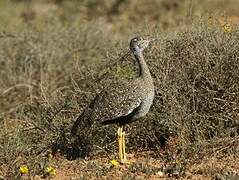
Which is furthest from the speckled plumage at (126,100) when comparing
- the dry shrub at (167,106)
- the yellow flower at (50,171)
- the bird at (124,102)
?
the yellow flower at (50,171)

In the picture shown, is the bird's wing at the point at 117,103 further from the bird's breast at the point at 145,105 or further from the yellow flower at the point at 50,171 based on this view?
the yellow flower at the point at 50,171

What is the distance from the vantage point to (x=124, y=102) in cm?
736

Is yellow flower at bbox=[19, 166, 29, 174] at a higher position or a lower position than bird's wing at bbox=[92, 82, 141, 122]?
lower

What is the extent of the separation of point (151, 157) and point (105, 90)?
947mm

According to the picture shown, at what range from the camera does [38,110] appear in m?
9.38

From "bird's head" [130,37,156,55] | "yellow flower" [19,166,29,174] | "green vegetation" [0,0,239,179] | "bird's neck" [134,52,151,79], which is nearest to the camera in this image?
"yellow flower" [19,166,29,174]

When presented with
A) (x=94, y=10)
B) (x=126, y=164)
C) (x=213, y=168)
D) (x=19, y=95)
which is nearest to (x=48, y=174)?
(x=126, y=164)

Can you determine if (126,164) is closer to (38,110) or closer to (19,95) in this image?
(38,110)

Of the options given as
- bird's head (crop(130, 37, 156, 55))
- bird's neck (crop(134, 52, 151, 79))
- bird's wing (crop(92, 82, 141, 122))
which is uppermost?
bird's head (crop(130, 37, 156, 55))

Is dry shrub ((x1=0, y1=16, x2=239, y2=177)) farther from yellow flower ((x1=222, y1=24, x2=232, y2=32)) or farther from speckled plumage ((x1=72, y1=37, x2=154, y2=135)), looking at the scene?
speckled plumage ((x1=72, y1=37, x2=154, y2=135))

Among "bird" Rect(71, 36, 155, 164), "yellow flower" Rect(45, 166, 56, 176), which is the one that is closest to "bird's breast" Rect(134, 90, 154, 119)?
"bird" Rect(71, 36, 155, 164)

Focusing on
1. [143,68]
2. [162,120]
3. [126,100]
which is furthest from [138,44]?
[162,120]

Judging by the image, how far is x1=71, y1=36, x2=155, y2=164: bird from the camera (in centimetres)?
730

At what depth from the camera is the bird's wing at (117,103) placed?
7.32 metres
